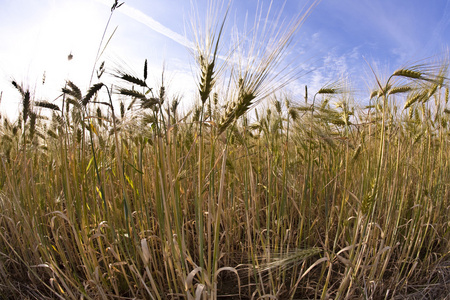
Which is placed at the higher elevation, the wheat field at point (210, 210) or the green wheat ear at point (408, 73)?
the green wheat ear at point (408, 73)

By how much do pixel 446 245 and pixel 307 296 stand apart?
112cm

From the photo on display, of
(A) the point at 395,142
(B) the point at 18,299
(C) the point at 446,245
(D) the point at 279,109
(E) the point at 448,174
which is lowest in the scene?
(B) the point at 18,299

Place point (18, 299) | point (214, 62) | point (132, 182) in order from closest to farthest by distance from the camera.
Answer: point (214, 62), point (132, 182), point (18, 299)

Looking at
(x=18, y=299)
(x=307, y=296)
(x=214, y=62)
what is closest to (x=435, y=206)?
(x=307, y=296)

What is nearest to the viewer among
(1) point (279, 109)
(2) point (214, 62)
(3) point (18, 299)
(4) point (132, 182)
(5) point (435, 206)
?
(2) point (214, 62)

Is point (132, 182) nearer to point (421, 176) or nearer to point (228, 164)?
point (228, 164)

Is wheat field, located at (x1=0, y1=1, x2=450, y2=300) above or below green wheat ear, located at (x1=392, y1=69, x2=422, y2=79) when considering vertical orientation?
below

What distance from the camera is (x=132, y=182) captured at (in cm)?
135

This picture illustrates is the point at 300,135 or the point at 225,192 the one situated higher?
the point at 300,135

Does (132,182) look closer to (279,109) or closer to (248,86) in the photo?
(248,86)

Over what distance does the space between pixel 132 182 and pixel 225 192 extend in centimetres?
64

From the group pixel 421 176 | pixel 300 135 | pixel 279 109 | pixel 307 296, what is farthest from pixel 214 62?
pixel 421 176

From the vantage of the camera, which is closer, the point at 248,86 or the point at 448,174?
the point at 248,86

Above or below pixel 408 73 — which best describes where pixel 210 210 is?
below
